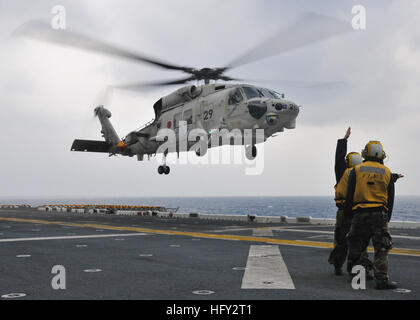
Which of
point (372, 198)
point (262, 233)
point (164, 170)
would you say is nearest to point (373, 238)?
point (372, 198)

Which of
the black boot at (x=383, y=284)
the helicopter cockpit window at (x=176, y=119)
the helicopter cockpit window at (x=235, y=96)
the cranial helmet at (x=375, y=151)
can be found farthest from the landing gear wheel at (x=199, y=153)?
the black boot at (x=383, y=284)

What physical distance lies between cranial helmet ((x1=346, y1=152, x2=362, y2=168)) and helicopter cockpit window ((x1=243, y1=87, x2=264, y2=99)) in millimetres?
12637

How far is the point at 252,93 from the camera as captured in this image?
20.5 metres

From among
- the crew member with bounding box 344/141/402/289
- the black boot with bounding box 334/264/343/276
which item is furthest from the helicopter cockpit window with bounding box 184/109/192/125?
the crew member with bounding box 344/141/402/289

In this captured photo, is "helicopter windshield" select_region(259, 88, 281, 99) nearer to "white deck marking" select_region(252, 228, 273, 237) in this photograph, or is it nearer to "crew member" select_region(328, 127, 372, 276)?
"white deck marking" select_region(252, 228, 273, 237)

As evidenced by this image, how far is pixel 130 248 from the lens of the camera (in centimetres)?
1170

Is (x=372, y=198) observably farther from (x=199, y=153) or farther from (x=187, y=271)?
(x=199, y=153)

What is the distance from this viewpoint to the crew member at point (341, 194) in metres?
7.69

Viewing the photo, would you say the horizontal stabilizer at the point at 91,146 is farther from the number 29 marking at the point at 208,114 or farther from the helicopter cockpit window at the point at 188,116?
the number 29 marking at the point at 208,114

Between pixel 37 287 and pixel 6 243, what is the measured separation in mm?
7281

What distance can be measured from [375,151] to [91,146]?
26.7 meters
